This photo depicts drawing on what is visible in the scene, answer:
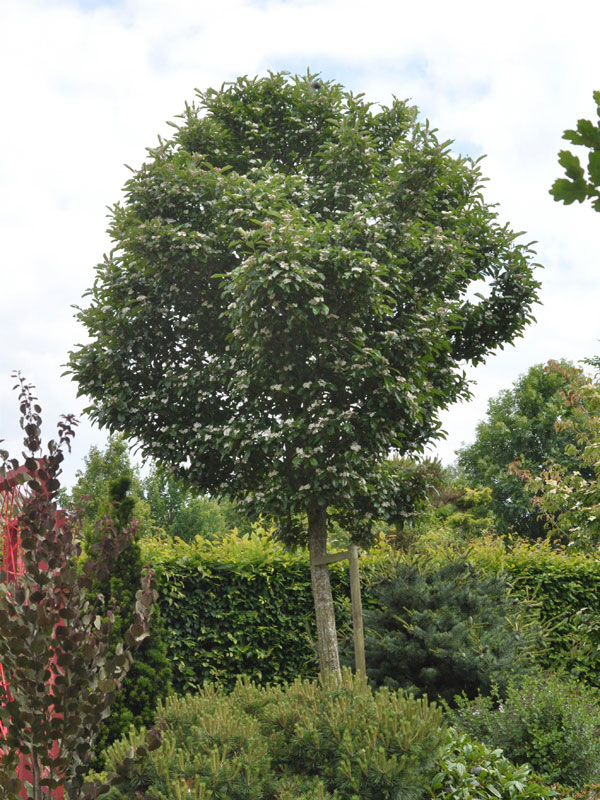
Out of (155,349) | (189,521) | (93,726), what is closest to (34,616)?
(93,726)

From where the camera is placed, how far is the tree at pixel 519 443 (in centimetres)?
2855

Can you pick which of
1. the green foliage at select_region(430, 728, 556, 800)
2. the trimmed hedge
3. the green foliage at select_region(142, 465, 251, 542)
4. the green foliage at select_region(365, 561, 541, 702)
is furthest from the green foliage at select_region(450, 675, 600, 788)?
the green foliage at select_region(142, 465, 251, 542)

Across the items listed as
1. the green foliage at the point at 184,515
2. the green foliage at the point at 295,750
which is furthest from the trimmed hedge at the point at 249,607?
the green foliage at the point at 184,515

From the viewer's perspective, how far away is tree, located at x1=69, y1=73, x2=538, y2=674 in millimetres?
7684

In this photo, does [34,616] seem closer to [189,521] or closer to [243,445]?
[243,445]

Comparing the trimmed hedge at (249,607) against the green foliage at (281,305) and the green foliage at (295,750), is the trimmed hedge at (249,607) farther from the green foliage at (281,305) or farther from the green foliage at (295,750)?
the green foliage at (295,750)

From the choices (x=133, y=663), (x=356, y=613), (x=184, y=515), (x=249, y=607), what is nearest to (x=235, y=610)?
(x=249, y=607)

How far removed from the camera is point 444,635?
7.59m

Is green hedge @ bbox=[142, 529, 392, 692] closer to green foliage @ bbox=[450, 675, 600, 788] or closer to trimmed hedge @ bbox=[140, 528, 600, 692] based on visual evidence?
trimmed hedge @ bbox=[140, 528, 600, 692]

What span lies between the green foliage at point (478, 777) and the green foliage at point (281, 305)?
3.10 m

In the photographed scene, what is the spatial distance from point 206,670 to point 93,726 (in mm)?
5452


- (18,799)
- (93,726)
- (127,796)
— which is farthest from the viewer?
(127,796)

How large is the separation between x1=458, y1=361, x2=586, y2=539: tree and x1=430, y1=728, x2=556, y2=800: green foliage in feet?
76.1

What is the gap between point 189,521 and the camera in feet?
103
